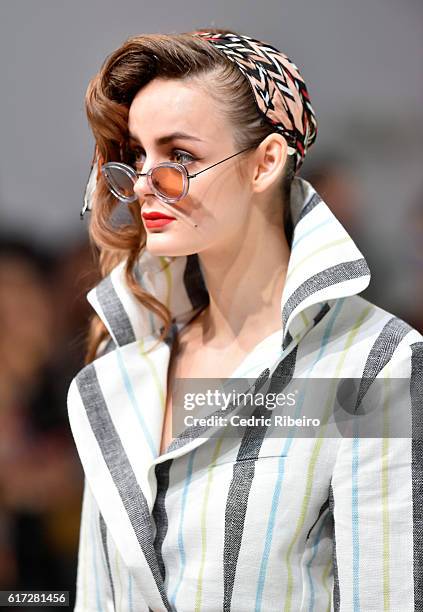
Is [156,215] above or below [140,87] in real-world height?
below

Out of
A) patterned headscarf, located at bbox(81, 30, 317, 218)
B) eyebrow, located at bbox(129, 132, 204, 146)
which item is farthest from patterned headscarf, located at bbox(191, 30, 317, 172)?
eyebrow, located at bbox(129, 132, 204, 146)

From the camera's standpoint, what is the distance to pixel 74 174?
171 centimetres

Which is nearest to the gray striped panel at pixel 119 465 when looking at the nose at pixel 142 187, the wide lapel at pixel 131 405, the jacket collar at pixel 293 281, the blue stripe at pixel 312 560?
the wide lapel at pixel 131 405

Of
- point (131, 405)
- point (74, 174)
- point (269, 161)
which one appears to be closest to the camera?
point (269, 161)

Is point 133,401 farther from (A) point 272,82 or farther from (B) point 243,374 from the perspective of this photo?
(A) point 272,82

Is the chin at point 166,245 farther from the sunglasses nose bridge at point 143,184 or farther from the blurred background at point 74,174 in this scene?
the blurred background at point 74,174

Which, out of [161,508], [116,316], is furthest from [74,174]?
[161,508]

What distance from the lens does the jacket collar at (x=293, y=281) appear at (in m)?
1.12

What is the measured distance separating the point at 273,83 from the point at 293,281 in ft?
0.96

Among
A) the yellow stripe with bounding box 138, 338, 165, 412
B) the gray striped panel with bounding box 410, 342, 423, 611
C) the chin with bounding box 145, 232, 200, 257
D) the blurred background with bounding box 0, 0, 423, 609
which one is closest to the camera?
the gray striped panel with bounding box 410, 342, 423, 611

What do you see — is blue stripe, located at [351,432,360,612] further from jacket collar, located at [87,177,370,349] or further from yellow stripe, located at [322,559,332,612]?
jacket collar, located at [87,177,370,349]

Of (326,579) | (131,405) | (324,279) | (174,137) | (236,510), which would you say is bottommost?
(326,579)

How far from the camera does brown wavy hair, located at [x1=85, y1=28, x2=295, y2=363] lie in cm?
113

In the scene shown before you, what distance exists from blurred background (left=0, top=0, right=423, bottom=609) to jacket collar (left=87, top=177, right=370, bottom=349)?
36 cm
